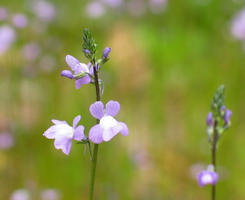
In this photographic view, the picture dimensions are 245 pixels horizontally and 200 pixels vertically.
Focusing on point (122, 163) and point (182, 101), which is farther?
point (182, 101)

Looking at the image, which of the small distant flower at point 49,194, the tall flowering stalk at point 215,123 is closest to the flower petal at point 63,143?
the tall flowering stalk at point 215,123

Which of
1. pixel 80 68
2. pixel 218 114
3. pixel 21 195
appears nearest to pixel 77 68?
pixel 80 68

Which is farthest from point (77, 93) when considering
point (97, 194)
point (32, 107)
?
point (97, 194)

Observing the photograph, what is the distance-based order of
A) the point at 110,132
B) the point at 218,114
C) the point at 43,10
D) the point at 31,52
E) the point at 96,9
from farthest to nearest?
the point at 96,9, the point at 43,10, the point at 31,52, the point at 218,114, the point at 110,132

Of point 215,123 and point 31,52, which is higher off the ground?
point 31,52

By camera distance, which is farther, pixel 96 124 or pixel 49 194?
pixel 49 194

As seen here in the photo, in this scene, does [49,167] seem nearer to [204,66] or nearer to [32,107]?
[32,107]

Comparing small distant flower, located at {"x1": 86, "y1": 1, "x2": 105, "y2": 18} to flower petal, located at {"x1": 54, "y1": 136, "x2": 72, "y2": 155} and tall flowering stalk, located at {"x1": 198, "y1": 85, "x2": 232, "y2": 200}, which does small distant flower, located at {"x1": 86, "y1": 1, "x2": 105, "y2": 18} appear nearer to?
tall flowering stalk, located at {"x1": 198, "y1": 85, "x2": 232, "y2": 200}

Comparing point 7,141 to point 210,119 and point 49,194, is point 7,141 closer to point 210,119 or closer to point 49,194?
point 49,194
